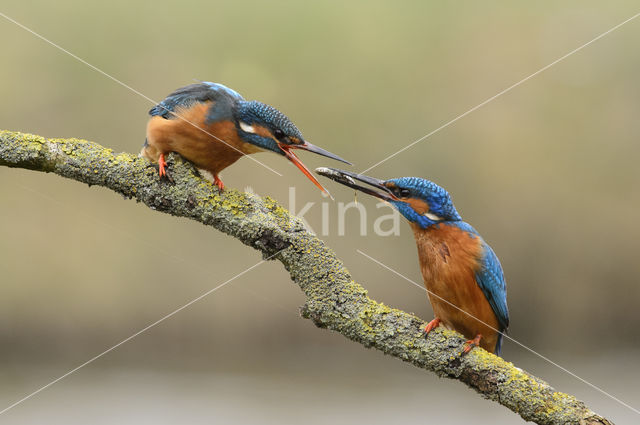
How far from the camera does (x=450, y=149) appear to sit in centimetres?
623

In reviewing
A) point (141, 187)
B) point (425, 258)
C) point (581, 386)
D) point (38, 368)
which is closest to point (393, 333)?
point (425, 258)

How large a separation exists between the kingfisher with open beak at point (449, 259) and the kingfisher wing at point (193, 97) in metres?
0.59

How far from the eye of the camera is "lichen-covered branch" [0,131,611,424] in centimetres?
189

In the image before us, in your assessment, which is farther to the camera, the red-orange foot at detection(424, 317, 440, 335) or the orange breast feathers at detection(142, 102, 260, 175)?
the orange breast feathers at detection(142, 102, 260, 175)

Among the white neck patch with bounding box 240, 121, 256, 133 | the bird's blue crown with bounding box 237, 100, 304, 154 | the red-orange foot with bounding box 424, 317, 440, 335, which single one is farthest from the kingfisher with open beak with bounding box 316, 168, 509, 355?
the white neck patch with bounding box 240, 121, 256, 133

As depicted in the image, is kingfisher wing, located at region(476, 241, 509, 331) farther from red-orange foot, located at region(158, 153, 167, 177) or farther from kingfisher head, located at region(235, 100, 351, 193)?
red-orange foot, located at region(158, 153, 167, 177)

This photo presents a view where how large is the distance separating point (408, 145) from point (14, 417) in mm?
5662

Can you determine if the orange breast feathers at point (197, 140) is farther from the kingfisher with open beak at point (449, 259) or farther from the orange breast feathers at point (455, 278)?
the orange breast feathers at point (455, 278)

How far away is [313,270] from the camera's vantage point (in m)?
1.95

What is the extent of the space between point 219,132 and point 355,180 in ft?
1.86

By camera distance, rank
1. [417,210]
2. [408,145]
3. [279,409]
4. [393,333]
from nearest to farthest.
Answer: [393,333]
[417,210]
[408,145]
[279,409]

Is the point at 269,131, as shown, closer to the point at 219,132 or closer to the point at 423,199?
the point at 219,132

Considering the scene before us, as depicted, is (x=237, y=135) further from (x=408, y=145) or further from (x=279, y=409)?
(x=279, y=409)

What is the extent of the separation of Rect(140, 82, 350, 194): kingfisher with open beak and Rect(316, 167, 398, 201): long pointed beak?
10cm
